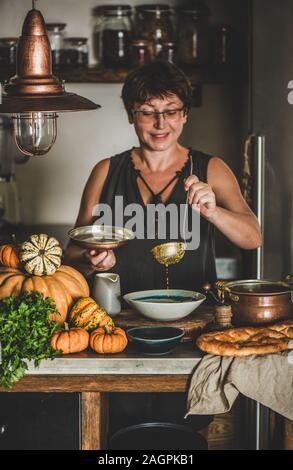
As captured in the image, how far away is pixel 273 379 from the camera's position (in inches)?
88.3

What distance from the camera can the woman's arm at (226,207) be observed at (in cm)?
266

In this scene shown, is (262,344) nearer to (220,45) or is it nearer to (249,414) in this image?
(249,414)

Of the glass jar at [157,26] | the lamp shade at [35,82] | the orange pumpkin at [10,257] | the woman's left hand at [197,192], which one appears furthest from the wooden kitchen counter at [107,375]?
the glass jar at [157,26]

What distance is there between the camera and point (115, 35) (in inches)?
178

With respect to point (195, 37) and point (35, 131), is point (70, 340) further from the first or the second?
point (195, 37)

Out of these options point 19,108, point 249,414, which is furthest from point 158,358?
point 249,414

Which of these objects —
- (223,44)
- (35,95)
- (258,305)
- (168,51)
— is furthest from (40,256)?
(223,44)

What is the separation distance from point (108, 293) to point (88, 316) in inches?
8.1

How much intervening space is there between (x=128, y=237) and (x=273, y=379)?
2.57 ft

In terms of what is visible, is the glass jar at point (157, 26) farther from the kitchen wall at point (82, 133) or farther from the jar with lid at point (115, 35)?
the kitchen wall at point (82, 133)

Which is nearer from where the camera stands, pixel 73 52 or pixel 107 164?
pixel 107 164

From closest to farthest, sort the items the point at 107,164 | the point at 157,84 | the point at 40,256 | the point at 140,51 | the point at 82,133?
the point at 40,256, the point at 157,84, the point at 107,164, the point at 140,51, the point at 82,133

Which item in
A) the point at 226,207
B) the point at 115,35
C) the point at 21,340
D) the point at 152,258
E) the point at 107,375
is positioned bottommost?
the point at 107,375

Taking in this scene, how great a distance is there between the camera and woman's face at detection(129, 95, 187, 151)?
10.5 feet
